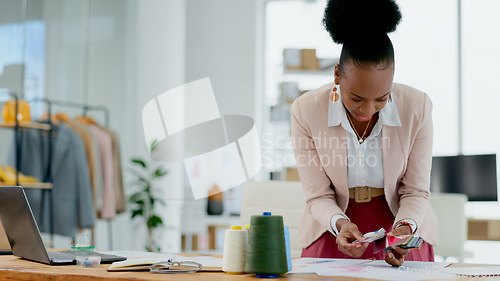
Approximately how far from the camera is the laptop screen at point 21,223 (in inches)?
59.7

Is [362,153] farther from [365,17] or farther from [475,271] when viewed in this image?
[475,271]

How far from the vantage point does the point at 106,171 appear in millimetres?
4816

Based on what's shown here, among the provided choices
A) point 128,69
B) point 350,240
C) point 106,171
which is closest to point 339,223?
point 350,240

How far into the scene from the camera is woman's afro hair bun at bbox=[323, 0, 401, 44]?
1581 mm

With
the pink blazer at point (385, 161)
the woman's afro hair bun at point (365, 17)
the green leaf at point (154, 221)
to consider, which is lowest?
the green leaf at point (154, 221)

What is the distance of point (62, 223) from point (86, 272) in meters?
3.15

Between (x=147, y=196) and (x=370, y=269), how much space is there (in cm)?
418

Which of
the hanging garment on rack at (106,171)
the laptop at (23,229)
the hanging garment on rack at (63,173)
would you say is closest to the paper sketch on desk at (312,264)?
the laptop at (23,229)

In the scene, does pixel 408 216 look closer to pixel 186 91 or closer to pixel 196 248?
pixel 196 248

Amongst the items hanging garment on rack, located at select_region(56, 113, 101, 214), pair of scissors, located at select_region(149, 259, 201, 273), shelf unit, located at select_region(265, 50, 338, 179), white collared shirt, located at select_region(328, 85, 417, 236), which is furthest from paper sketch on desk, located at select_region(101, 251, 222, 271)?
shelf unit, located at select_region(265, 50, 338, 179)

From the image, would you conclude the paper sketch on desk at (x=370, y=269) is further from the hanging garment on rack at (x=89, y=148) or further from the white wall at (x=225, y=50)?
the white wall at (x=225, y=50)

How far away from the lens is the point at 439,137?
582cm

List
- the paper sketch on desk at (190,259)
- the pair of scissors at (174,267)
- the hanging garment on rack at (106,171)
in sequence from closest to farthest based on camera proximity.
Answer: the pair of scissors at (174,267) → the paper sketch on desk at (190,259) → the hanging garment on rack at (106,171)

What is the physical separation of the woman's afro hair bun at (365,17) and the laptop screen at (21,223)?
0.95 m
